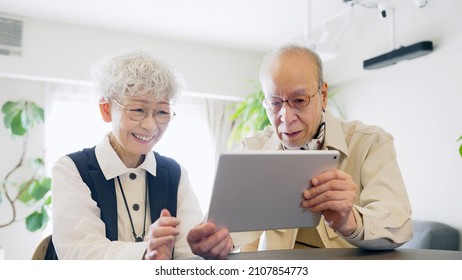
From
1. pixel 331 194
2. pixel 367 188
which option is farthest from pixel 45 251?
pixel 367 188

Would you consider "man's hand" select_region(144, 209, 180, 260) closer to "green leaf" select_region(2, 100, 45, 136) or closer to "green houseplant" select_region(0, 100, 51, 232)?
"green houseplant" select_region(0, 100, 51, 232)

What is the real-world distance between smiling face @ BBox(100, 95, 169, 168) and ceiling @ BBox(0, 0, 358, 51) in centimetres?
189

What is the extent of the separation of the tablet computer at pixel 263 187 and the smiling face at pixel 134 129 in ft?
1.13

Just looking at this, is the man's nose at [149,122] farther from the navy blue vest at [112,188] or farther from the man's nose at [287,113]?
the man's nose at [287,113]

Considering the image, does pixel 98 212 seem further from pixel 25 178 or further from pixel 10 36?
pixel 25 178

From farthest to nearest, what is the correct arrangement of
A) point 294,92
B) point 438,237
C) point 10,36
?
point 10,36 < point 438,237 < point 294,92

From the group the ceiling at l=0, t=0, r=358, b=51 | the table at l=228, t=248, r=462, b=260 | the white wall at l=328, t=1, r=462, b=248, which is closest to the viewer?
the table at l=228, t=248, r=462, b=260

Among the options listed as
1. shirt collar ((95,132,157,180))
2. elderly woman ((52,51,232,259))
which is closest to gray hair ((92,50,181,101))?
elderly woman ((52,51,232,259))

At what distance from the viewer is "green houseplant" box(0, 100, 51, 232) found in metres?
3.50

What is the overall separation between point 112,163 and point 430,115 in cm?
234

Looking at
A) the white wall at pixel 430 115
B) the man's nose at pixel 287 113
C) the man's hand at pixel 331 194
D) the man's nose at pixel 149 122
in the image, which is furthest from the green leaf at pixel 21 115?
the man's hand at pixel 331 194

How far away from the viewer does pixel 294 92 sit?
44.1 inches

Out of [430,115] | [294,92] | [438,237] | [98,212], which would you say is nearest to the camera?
[98,212]

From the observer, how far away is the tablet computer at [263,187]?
76 cm
